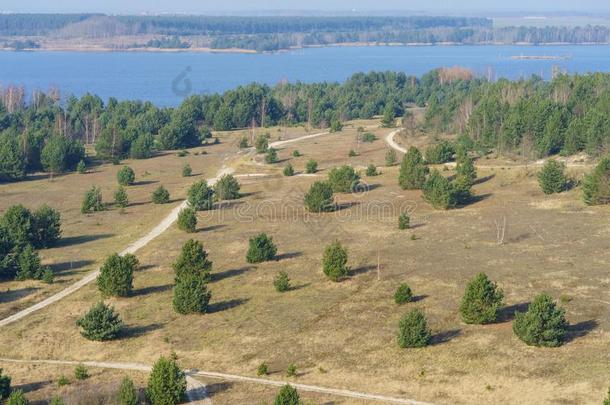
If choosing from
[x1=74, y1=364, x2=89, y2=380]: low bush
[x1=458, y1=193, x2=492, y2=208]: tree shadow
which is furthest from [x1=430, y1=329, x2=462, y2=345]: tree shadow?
[x1=458, y1=193, x2=492, y2=208]: tree shadow

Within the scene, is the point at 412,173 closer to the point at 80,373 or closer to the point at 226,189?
the point at 226,189

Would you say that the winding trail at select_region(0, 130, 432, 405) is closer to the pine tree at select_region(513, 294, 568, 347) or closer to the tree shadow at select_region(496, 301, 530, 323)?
the pine tree at select_region(513, 294, 568, 347)

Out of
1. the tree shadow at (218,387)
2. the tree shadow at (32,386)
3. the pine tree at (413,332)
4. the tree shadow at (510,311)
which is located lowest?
the tree shadow at (32,386)

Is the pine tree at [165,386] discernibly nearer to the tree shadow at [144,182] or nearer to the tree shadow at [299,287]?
the tree shadow at [299,287]

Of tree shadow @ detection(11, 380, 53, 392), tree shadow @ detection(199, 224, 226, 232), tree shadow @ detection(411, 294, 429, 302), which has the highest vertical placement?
tree shadow @ detection(411, 294, 429, 302)

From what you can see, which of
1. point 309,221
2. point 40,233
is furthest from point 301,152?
point 40,233


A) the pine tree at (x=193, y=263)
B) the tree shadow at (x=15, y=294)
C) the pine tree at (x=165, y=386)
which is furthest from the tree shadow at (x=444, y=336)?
the tree shadow at (x=15, y=294)
